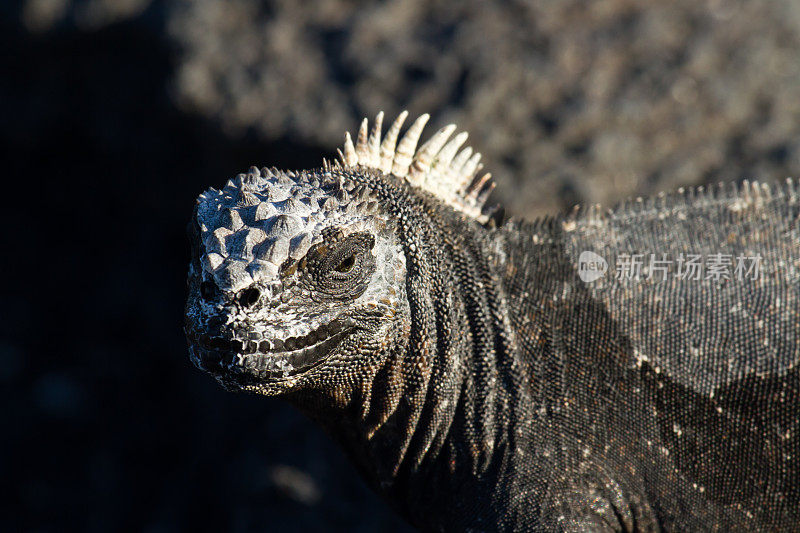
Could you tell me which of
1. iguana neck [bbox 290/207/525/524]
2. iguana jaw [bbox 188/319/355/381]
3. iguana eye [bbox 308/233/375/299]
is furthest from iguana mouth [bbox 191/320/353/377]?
iguana neck [bbox 290/207/525/524]

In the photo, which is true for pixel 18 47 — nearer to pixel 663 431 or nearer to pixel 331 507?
pixel 331 507

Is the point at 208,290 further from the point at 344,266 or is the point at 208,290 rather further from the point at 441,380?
the point at 441,380

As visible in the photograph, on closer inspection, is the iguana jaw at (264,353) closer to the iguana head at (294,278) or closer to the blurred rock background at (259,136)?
the iguana head at (294,278)

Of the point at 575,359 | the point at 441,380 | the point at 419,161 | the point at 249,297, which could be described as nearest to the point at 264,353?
the point at 249,297

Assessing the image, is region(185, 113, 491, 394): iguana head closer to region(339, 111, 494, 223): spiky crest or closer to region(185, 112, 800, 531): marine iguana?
region(185, 112, 800, 531): marine iguana

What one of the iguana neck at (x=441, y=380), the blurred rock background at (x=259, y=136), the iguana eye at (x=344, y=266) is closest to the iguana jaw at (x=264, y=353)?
the iguana eye at (x=344, y=266)

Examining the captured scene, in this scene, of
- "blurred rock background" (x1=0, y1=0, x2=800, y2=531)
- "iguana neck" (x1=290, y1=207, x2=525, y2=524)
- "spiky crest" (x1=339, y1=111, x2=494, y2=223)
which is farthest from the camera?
"blurred rock background" (x1=0, y1=0, x2=800, y2=531)

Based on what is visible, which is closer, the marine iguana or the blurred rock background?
the marine iguana

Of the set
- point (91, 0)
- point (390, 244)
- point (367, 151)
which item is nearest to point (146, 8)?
point (91, 0)
